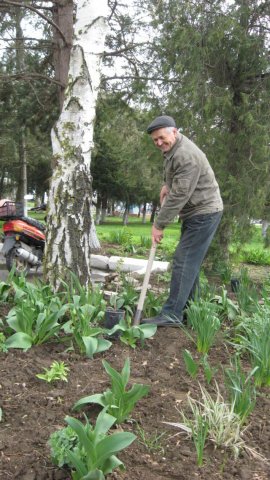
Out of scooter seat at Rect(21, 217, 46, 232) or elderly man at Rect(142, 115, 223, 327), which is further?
scooter seat at Rect(21, 217, 46, 232)

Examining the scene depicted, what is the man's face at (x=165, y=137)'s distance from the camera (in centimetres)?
392

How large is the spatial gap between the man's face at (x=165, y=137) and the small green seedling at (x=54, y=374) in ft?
6.56

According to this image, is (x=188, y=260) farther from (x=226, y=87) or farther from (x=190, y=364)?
(x=226, y=87)

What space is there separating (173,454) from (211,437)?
0.72 ft

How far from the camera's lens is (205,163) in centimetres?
412

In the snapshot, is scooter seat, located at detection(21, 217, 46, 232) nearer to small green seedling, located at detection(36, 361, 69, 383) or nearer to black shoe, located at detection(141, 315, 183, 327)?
black shoe, located at detection(141, 315, 183, 327)

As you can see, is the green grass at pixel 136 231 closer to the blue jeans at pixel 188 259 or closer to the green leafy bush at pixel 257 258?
the green leafy bush at pixel 257 258

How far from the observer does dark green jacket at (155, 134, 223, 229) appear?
3.94 meters

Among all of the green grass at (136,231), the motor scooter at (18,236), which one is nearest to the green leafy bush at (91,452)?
the motor scooter at (18,236)

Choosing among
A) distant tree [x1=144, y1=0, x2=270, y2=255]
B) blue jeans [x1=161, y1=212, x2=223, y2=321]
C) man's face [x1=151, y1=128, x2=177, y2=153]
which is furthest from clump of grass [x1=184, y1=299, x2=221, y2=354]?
distant tree [x1=144, y1=0, x2=270, y2=255]

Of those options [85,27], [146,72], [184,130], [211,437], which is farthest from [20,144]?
[211,437]

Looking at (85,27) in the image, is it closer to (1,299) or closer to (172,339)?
(1,299)

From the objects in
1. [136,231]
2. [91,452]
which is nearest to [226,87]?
[91,452]

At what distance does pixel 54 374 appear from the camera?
2791 mm
